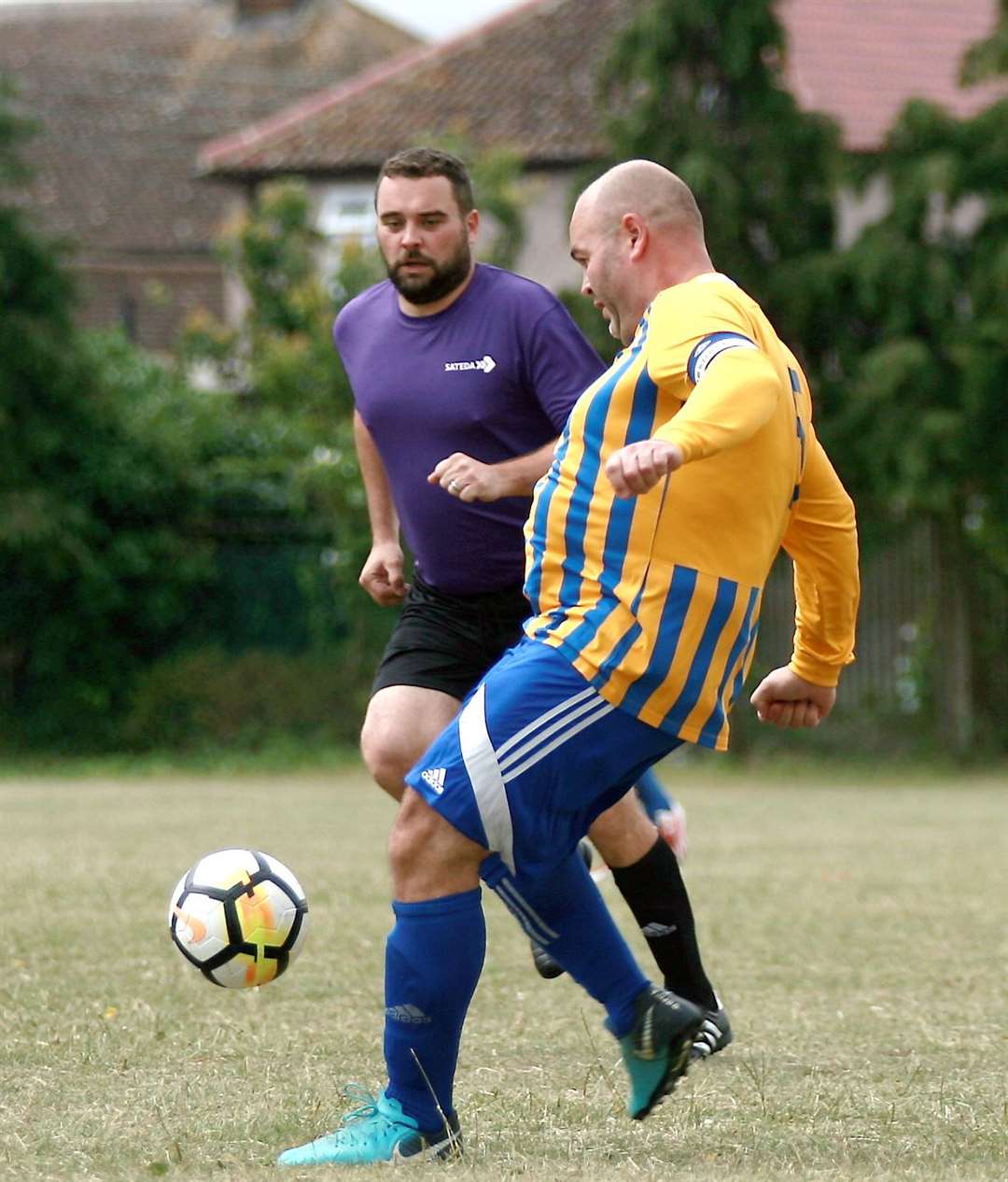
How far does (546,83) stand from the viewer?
32.7 meters

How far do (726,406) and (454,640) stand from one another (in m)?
2.11

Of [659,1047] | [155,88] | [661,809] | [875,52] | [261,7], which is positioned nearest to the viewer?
[659,1047]

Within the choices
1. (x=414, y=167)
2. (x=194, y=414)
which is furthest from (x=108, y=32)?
(x=414, y=167)

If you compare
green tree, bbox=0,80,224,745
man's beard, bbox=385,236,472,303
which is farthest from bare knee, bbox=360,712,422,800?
green tree, bbox=0,80,224,745

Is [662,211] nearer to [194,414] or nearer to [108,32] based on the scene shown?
[194,414]

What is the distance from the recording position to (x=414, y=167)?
5.75 m

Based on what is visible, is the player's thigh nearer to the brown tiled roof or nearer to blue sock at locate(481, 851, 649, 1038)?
blue sock at locate(481, 851, 649, 1038)

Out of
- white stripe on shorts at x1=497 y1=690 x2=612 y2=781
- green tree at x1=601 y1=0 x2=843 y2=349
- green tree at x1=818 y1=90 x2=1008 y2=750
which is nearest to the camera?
white stripe on shorts at x1=497 y1=690 x2=612 y2=781

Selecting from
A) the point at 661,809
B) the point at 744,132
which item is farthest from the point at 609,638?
the point at 744,132

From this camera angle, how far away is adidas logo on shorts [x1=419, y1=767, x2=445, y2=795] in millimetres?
4223

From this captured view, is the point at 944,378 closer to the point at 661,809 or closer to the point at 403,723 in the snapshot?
the point at 661,809

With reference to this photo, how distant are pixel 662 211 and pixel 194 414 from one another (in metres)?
19.6

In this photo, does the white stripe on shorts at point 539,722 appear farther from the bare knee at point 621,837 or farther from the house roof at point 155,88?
A: the house roof at point 155,88

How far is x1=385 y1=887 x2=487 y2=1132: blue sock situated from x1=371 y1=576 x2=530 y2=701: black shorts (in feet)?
5.07
